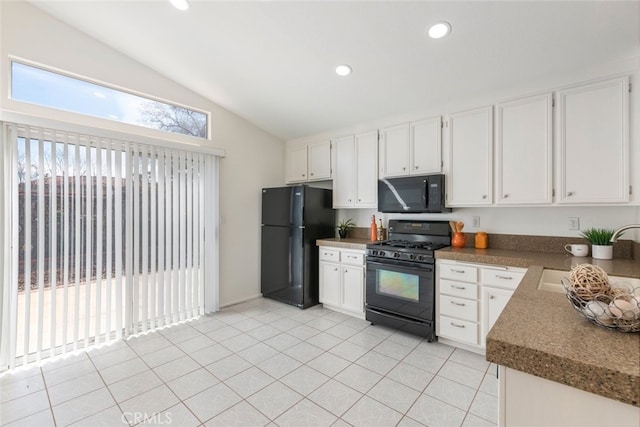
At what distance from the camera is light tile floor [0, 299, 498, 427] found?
1.85 meters

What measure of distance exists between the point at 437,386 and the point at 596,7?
9.32 feet

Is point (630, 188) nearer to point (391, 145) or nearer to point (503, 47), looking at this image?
point (503, 47)

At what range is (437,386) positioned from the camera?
2156mm

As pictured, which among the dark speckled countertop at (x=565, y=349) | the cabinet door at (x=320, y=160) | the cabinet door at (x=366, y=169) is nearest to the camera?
the dark speckled countertop at (x=565, y=349)

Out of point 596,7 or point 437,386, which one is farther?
point 437,386

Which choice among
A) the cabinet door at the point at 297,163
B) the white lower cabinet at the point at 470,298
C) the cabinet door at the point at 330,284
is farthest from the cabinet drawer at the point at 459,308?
the cabinet door at the point at 297,163

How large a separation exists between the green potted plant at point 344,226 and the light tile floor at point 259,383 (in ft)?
4.66

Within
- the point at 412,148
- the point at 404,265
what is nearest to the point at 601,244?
the point at 404,265

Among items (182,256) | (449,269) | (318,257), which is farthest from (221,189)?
(449,269)

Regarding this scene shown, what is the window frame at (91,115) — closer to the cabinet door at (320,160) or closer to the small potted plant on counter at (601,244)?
the cabinet door at (320,160)

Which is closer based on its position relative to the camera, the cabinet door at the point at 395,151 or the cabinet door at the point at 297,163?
the cabinet door at the point at 395,151

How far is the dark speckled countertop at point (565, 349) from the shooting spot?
0.60 meters

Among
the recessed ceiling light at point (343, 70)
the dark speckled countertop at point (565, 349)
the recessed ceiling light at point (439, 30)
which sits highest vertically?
the recessed ceiling light at point (343, 70)

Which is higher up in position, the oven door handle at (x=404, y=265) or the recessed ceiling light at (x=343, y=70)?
the recessed ceiling light at (x=343, y=70)
